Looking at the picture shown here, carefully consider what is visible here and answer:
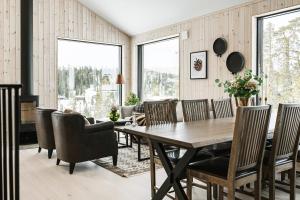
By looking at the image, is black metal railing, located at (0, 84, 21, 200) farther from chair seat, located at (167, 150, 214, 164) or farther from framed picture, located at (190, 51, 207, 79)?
framed picture, located at (190, 51, 207, 79)

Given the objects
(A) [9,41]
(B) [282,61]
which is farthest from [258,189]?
(A) [9,41]

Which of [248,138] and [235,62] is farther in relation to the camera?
[235,62]

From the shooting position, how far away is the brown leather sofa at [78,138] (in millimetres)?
3691

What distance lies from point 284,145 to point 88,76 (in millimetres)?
5769

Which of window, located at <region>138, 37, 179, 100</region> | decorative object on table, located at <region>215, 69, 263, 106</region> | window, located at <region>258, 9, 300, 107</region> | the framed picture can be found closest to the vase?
decorative object on table, located at <region>215, 69, 263, 106</region>

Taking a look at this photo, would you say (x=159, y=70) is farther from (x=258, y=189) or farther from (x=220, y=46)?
(x=258, y=189)

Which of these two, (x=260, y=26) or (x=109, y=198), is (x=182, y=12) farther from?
(x=109, y=198)

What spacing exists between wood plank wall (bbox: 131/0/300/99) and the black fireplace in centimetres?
302

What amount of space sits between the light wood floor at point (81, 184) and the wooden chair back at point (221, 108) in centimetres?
107

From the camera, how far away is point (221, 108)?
379cm

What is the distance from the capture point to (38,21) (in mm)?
6457

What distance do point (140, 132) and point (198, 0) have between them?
3.83 meters

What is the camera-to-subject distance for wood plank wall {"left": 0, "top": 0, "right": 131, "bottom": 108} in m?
6.09

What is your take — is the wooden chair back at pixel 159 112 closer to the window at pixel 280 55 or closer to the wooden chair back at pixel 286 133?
the wooden chair back at pixel 286 133
